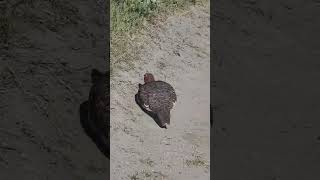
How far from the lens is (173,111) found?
249 inches

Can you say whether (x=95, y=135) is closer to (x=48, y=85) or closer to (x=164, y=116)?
(x=164, y=116)

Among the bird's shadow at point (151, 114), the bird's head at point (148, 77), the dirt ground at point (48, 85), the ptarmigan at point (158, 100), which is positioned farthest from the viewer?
the bird's head at point (148, 77)

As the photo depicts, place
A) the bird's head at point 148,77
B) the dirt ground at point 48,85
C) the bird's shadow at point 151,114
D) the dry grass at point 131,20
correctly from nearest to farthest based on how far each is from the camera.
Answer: the dirt ground at point 48,85 → the bird's shadow at point 151,114 → the bird's head at point 148,77 → the dry grass at point 131,20

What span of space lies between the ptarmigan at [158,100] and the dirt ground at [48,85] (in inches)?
24.5

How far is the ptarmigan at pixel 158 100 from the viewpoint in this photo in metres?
5.84

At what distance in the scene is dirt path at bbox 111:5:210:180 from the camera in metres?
5.69
